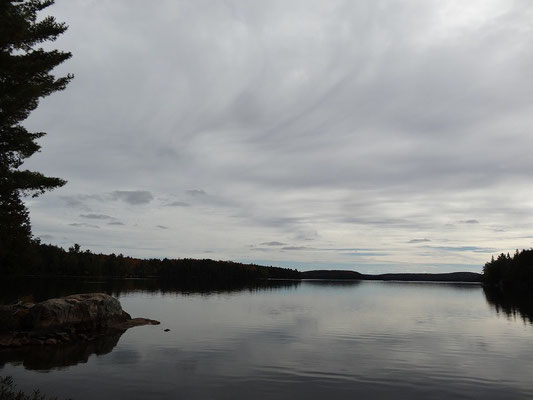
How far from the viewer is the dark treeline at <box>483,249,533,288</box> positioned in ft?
499

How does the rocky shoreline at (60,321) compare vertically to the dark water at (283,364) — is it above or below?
above

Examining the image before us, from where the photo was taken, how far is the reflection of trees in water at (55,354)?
26.5 m

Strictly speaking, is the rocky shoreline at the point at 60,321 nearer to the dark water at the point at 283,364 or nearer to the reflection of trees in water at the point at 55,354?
the reflection of trees in water at the point at 55,354

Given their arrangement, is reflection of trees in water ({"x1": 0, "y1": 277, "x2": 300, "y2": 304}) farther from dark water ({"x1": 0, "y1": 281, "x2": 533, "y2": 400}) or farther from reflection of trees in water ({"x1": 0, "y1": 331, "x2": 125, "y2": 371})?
dark water ({"x1": 0, "y1": 281, "x2": 533, "y2": 400})

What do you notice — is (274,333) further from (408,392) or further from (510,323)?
(510,323)

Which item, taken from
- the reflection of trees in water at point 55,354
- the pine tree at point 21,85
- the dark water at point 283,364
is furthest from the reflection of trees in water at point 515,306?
the pine tree at point 21,85

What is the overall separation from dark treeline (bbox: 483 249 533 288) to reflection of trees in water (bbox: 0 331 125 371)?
161 meters

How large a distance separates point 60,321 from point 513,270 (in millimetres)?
171279

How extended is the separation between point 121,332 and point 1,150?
2487 cm

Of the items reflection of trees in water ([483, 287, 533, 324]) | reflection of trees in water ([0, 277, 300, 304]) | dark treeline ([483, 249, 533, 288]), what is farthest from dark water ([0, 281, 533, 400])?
dark treeline ([483, 249, 533, 288])

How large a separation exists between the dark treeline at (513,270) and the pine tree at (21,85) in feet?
556

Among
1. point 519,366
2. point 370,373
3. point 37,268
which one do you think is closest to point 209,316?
point 370,373

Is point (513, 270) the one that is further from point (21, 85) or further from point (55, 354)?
point (21, 85)

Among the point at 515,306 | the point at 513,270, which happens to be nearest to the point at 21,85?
the point at 515,306
